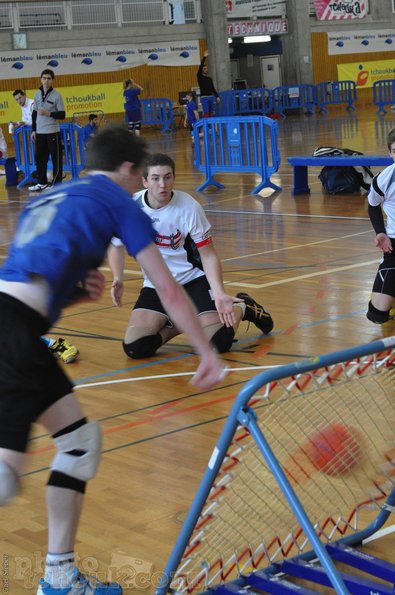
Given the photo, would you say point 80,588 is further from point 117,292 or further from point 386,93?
point 386,93

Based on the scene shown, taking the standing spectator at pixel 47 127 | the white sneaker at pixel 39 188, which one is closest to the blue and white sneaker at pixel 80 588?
the standing spectator at pixel 47 127

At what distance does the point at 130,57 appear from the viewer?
31688mm

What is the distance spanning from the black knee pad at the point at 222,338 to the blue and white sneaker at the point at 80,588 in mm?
3158

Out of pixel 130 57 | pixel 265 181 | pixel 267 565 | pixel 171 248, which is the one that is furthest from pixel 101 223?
pixel 130 57

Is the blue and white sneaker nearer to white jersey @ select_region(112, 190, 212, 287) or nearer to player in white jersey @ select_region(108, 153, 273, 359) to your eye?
player in white jersey @ select_region(108, 153, 273, 359)

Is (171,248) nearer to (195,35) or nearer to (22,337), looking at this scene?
(22,337)

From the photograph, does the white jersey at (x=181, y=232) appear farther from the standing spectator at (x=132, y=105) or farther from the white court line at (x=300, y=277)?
the standing spectator at (x=132, y=105)

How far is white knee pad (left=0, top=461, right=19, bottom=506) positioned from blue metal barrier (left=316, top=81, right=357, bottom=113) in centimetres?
3213

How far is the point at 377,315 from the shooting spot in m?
6.80

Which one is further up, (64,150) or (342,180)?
(64,150)

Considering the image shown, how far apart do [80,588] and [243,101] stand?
30045 mm

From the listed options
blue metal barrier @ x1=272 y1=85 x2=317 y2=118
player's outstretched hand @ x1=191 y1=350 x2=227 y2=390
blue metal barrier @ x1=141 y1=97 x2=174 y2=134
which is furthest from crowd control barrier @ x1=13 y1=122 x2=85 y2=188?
blue metal barrier @ x1=272 y1=85 x2=317 y2=118

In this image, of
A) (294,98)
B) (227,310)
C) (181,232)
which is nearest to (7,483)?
(227,310)

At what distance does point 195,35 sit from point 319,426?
30.9 m
